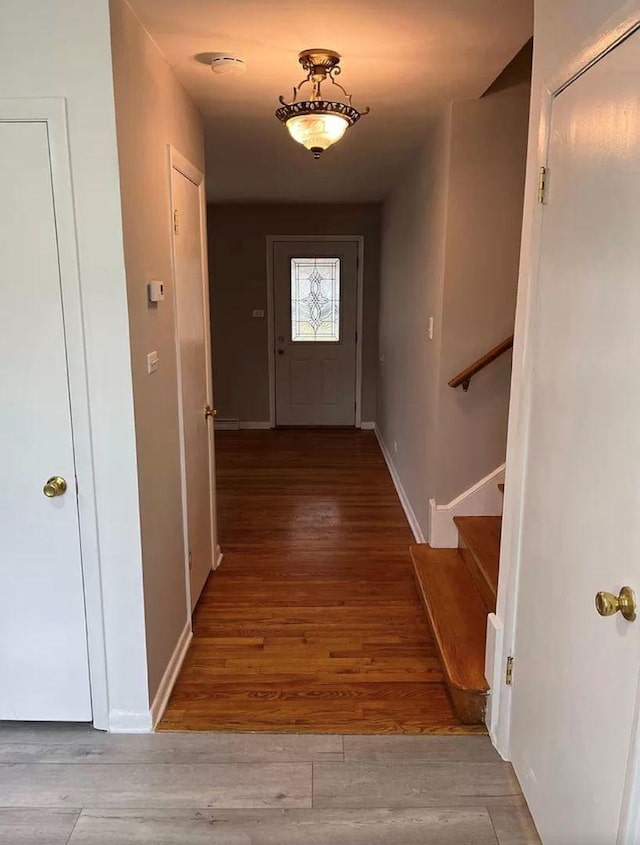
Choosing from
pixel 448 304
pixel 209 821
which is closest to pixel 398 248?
pixel 448 304

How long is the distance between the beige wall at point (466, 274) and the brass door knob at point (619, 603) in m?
2.06

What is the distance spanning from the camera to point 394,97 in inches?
109

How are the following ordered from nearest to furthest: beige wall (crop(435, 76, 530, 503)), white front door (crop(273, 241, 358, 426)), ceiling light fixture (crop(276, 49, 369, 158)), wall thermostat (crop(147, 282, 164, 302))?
wall thermostat (crop(147, 282, 164, 302))
ceiling light fixture (crop(276, 49, 369, 158))
beige wall (crop(435, 76, 530, 503))
white front door (crop(273, 241, 358, 426))

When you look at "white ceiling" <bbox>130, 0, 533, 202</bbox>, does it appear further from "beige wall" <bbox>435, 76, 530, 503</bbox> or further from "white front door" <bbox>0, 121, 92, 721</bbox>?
"white front door" <bbox>0, 121, 92, 721</bbox>

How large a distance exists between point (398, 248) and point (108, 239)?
11.0 ft

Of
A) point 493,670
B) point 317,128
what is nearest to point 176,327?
point 317,128

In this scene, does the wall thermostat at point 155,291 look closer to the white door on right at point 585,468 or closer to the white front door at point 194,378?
the white front door at point 194,378

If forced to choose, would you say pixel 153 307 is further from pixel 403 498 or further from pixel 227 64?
pixel 403 498

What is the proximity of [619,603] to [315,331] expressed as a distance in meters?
5.72

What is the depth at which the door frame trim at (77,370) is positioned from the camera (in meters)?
1.76

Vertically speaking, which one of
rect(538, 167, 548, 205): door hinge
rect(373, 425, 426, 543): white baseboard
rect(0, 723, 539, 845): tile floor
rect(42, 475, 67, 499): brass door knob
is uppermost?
rect(538, 167, 548, 205): door hinge

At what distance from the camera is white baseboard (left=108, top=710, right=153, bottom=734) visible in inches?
83.5

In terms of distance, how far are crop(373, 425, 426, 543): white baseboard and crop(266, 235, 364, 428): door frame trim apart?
101cm

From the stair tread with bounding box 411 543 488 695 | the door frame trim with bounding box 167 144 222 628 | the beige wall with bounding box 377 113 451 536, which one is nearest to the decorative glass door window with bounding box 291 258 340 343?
the beige wall with bounding box 377 113 451 536
